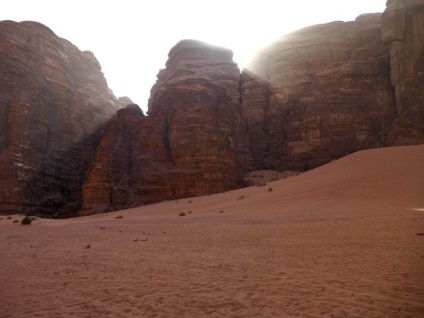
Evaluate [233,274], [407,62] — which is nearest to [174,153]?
[407,62]

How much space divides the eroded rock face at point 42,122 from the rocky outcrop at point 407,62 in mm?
37128

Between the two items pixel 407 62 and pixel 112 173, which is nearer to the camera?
pixel 112 173

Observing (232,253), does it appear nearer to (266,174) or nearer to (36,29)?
(266,174)

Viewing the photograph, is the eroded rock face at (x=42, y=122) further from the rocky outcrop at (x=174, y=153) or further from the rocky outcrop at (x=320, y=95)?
the rocky outcrop at (x=320, y=95)

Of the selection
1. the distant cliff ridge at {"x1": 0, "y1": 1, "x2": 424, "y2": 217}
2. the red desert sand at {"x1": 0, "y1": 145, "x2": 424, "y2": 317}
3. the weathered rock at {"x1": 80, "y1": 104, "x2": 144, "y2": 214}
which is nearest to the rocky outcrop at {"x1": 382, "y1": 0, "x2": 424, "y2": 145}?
the distant cliff ridge at {"x1": 0, "y1": 1, "x2": 424, "y2": 217}

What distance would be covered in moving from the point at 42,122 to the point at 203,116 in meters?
20.7

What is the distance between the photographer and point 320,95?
153 feet

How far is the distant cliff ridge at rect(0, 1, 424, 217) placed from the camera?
36219 mm

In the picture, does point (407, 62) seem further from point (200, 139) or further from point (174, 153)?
point (174, 153)

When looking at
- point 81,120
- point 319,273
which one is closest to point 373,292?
point 319,273

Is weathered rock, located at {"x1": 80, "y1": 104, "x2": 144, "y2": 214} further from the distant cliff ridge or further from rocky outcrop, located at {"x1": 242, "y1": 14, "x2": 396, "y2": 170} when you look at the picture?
rocky outcrop, located at {"x1": 242, "y1": 14, "x2": 396, "y2": 170}

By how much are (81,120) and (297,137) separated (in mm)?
30951

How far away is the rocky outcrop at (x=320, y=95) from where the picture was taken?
4428 centimetres

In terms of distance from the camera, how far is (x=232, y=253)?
7.44 meters
